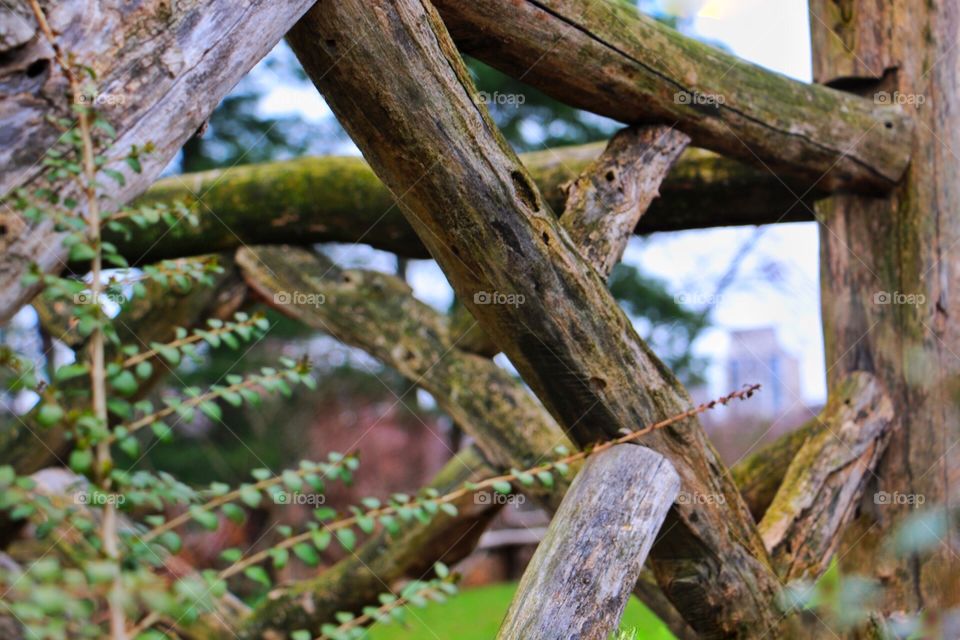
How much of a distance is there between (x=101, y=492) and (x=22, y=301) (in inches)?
14.4

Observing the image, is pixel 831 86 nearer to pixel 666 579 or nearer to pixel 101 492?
pixel 666 579

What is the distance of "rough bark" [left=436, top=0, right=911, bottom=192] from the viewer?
7.13ft

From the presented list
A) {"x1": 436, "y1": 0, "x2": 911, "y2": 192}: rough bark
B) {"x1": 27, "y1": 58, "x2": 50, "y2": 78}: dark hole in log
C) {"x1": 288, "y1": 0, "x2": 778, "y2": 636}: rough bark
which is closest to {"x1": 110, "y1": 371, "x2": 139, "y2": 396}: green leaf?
{"x1": 27, "y1": 58, "x2": 50, "y2": 78}: dark hole in log

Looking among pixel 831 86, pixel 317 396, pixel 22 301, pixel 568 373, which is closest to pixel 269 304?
pixel 568 373

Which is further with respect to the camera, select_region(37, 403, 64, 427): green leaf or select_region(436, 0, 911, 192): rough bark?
select_region(436, 0, 911, 192): rough bark

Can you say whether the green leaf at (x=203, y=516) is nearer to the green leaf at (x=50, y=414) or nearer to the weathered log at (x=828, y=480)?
the green leaf at (x=50, y=414)

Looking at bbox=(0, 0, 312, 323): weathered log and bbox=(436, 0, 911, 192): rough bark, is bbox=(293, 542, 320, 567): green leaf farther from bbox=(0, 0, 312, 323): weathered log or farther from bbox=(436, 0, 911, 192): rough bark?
bbox=(436, 0, 911, 192): rough bark

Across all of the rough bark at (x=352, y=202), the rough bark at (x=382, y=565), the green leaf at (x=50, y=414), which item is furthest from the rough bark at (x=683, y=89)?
the rough bark at (x=382, y=565)

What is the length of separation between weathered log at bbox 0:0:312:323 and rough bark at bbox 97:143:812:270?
1758 millimetres

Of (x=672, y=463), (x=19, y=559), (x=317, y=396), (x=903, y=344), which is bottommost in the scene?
(x=19, y=559)

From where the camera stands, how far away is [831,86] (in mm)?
3160

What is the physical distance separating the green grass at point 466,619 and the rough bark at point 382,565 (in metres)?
2.19

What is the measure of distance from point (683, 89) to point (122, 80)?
1598 mm

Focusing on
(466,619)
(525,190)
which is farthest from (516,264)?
(466,619)
